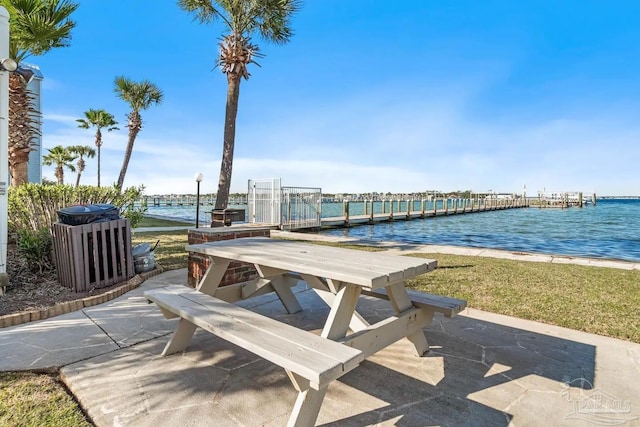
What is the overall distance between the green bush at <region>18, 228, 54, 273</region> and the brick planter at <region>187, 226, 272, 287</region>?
2030 mm

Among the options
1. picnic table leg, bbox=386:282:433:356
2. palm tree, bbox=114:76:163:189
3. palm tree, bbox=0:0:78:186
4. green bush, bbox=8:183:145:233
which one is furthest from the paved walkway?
palm tree, bbox=114:76:163:189

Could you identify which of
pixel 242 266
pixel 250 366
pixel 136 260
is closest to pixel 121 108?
pixel 136 260

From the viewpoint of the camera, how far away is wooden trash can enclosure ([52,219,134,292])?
3830 mm

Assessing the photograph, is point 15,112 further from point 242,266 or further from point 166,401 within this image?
point 166,401

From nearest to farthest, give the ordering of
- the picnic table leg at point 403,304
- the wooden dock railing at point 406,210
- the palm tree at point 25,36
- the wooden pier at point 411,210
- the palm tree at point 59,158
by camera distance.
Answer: the picnic table leg at point 403,304 → the palm tree at point 25,36 → the wooden pier at point 411,210 → the wooden dock railing at point 406,210 → the palm tree at point 59,158

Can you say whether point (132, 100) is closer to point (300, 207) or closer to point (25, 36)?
point (300, 207)

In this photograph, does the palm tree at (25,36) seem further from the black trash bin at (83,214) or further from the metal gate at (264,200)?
the metal gate at (264,200)

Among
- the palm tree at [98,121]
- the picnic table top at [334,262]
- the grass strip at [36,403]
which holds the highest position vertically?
the palm tree at [98,121]

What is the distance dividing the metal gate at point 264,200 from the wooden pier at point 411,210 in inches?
131

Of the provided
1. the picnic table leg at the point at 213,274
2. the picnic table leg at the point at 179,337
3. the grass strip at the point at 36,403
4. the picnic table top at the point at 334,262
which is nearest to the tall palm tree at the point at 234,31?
the picnic table leg at the point at 213,274

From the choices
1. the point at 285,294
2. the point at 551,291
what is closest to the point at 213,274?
the point at 285,294

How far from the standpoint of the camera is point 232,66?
35.2 ft

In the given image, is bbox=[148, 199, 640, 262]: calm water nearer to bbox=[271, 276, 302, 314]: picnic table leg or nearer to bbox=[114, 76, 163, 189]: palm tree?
bbox=[114, 76, 163, 189]: palm tree

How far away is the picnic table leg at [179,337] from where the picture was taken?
237 cm
